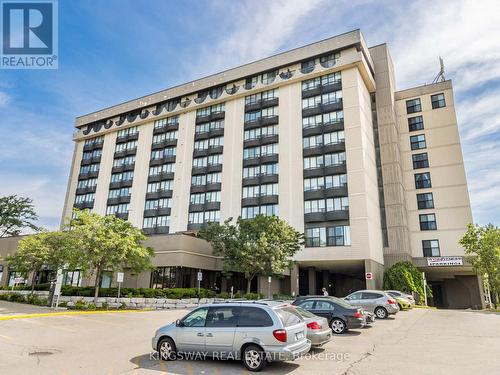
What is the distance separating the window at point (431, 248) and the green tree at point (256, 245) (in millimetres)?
20557

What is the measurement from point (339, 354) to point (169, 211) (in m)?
42.9

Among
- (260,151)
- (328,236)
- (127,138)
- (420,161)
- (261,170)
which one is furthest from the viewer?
(127,138)

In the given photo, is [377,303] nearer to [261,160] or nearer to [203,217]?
[261,160]

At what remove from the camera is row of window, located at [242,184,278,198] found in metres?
45.1

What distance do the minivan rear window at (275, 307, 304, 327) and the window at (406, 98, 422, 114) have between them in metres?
50.4

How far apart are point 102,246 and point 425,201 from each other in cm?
4146

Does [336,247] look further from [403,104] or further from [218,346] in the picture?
[218,346]

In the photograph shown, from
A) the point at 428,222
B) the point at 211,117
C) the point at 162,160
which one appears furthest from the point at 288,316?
the point at 162,160

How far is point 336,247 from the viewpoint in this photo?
39.5 m

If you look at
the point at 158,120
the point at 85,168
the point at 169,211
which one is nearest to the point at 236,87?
the point at 158,120

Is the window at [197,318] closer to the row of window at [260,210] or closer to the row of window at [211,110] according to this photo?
the row of window at [260,210]

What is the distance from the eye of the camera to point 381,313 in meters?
20.7

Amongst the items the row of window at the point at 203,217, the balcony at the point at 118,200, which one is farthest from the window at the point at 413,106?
the balcony at the point at 118,200

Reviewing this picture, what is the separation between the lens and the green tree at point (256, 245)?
3344 centimetres
